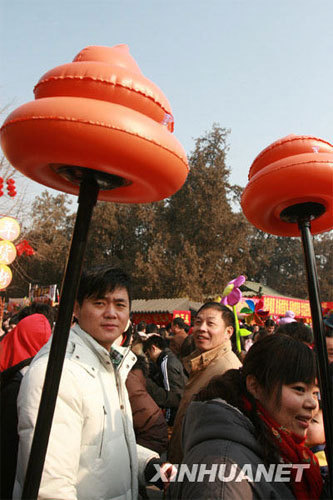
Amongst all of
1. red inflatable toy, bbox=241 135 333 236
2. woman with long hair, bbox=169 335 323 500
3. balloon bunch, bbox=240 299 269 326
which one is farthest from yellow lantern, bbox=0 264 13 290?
woman with long hair, bbox=169 335 323 500

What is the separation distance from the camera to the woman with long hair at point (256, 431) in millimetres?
1054

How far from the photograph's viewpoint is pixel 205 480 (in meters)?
1.03

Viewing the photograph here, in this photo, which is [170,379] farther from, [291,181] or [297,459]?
[291,181]

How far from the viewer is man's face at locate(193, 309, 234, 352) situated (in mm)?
2682

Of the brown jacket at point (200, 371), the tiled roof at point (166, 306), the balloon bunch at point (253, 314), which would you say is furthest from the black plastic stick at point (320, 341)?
the tiled roof at point (166, 306)

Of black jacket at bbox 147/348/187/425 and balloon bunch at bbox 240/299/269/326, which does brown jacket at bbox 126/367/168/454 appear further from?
balloon bunch at bbox 240/299/269/326

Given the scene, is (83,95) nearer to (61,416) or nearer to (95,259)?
(61,416)

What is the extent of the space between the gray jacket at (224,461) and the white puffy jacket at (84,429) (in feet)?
1.10

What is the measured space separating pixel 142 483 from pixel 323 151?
1.67 m

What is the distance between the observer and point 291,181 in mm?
1436

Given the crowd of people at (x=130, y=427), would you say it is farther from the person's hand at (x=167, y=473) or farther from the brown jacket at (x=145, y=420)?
the brown jacket at (x=145, y=420)

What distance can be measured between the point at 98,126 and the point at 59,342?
62 cm

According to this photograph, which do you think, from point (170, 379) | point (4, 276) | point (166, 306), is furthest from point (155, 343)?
point (166, 306)

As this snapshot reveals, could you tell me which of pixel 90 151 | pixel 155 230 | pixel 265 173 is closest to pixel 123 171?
pixel 90 151
